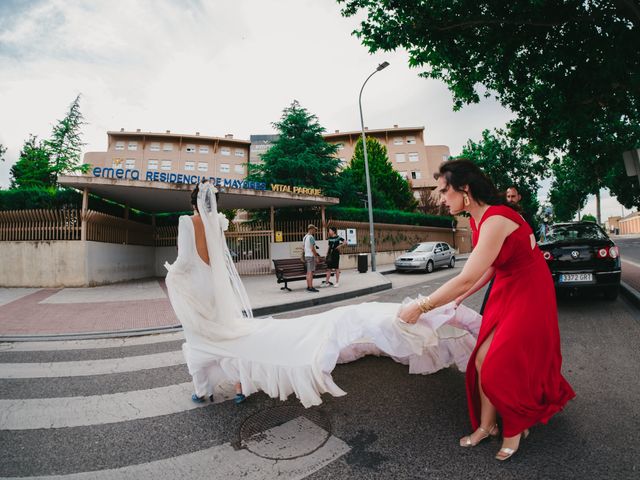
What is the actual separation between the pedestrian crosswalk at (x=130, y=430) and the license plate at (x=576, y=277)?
6.11 metres

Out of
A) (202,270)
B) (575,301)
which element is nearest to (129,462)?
(202,270)

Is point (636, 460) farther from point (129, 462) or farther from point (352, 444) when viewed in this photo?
point (129, 462)

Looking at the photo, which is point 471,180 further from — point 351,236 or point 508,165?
point 508,165

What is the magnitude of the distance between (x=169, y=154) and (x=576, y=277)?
4794cm

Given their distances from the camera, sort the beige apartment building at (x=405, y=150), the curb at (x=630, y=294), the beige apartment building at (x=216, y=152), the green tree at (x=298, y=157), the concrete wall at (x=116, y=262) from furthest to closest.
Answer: the beige apartment building at (x=405, y=150) < the beige apartment building at (x=216, y=152) < the green tree at (x=298, y=157) < the concrete wall at (x=116, y=262) < the curb at (x=630, y=294)

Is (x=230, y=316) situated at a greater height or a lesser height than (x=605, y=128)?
lesser

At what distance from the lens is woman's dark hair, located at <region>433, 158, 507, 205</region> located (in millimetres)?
2230

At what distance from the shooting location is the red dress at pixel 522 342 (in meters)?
2.02

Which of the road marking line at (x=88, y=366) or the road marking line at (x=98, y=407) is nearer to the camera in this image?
the road marking line at (x=98, y=407)

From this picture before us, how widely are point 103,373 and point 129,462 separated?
7.34 ft

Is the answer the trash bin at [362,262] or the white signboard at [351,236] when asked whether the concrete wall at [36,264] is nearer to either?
the trash bin at [362,262]

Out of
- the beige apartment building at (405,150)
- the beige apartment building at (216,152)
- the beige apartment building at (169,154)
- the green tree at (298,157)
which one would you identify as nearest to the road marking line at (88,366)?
the green tree at (298,157)

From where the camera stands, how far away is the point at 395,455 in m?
2.14

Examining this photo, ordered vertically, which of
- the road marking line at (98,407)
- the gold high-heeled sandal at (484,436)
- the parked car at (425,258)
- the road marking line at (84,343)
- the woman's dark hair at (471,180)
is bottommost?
the road marking line at (84,343)
